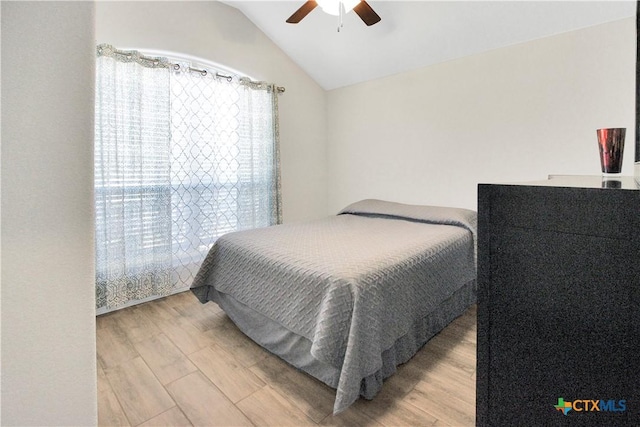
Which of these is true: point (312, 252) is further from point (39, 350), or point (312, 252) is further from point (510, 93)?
point (510, 93)

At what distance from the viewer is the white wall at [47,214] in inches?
21.0

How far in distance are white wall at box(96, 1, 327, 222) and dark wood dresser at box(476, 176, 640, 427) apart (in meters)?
2.97

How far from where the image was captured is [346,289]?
1458mm

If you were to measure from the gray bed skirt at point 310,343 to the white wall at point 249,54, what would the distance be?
1813 millimetres

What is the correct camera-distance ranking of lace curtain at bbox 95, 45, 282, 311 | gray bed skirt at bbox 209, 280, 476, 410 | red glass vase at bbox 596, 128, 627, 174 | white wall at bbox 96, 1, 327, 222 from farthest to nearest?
white wall at bbox 96, 1, 327, 222, lace curtain at bbox 95, 45, 282, 311, gray bed skirt at bbox 209, 280, 476, 410, red glass vase at bbox 596, 128, 627, 174

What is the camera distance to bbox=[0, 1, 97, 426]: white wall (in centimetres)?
53

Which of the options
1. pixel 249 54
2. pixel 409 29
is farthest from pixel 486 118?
pixel 249 54

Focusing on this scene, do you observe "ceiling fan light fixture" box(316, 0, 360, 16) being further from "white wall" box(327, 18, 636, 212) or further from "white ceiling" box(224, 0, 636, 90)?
"white wall" box(327, 18, 636, 212)

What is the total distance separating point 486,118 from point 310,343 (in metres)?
2.50

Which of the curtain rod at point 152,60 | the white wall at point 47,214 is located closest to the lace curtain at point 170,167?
the curtain rod at point 152,60

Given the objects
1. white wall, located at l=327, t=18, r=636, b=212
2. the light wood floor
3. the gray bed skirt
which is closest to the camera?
the light wood floor

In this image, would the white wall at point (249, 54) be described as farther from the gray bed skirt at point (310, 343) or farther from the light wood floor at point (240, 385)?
the light wood floor at point (240, 385)

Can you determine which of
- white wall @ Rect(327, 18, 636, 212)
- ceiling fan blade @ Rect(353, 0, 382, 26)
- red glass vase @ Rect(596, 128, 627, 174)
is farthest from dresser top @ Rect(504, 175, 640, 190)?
white wall @ Rect(327, 18, 636, 212)

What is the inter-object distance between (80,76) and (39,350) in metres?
0.52
